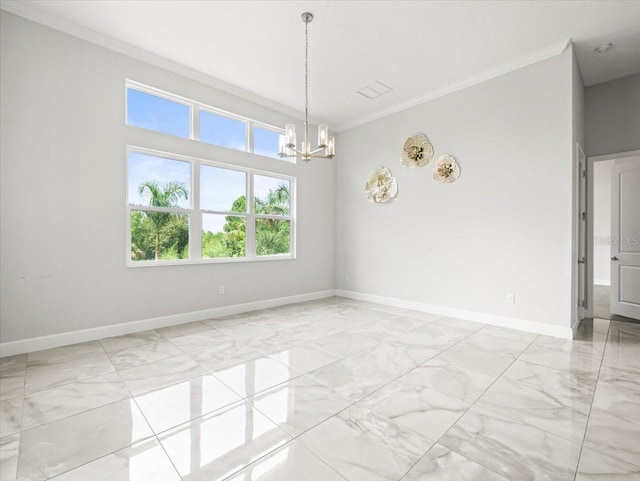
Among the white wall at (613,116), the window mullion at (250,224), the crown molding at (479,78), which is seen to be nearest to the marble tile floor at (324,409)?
the window mullion at (250,224)

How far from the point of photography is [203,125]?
14.5 ft

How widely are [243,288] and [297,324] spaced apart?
119 centimetres

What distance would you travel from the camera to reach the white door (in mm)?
4285

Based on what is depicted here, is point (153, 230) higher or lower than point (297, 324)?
higher

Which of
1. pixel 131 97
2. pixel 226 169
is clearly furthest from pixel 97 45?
pixel 226 169

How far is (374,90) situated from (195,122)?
8.73 ft

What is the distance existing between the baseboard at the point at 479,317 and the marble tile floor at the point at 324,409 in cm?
16

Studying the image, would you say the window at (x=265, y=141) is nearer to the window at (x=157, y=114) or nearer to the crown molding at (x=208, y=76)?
the crown molding at (x=208, y=76)

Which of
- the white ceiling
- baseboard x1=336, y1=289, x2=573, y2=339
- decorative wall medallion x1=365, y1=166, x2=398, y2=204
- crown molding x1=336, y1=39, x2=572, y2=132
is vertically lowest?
baseboard x1=336, y1=289, x2=573, y2=339

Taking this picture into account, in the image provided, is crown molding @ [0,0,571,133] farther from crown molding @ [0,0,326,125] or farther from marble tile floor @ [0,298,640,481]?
marble tile floor @ [0,298,640,481]

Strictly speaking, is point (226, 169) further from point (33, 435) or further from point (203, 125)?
point (33, 435)

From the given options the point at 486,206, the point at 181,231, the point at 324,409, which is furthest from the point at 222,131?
the point at 324,409

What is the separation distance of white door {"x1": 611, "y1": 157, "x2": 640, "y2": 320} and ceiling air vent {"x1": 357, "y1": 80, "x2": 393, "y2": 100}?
3.54 meters

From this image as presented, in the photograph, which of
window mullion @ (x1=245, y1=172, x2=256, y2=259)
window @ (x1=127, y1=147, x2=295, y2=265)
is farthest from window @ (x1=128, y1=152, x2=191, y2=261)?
window mullion @ (x1=245, y1=172, x2=256, y2=259)
